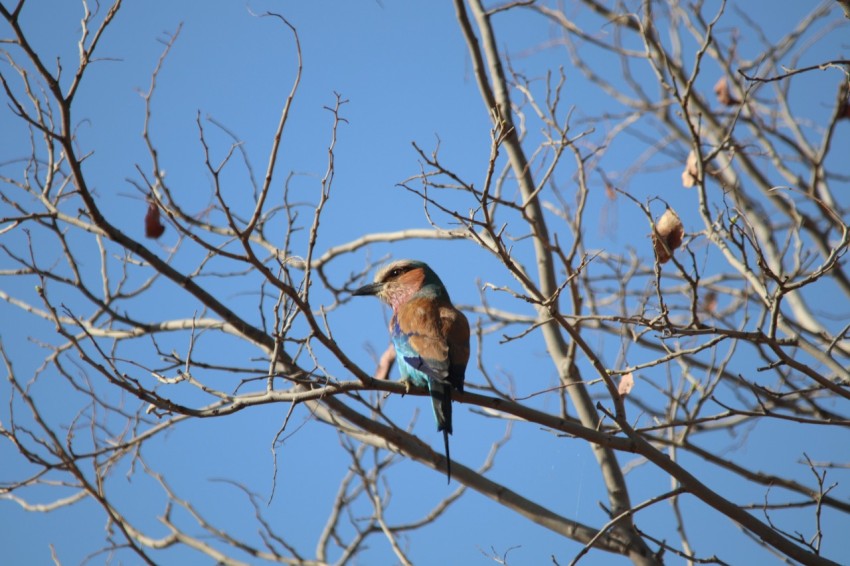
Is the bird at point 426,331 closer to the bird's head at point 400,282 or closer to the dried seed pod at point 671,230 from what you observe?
the bird's head at point 400,282

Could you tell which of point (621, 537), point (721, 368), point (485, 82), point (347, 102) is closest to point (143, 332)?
point (347, 102)

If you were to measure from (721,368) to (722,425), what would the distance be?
1110 mm

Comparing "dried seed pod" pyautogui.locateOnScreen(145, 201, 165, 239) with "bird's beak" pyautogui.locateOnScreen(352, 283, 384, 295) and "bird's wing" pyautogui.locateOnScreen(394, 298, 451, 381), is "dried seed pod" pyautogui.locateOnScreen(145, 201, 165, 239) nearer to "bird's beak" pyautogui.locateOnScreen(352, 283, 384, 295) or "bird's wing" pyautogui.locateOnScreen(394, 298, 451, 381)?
"bird's beak" pyautogui.locateOnScreen(352, 283, 384, 295)

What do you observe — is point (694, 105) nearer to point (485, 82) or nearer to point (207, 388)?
point (485, 82)

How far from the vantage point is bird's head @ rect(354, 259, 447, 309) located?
467 cm

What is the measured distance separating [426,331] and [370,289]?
2.96 feet

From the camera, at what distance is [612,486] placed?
13.9 ft

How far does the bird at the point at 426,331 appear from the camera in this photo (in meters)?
3.64

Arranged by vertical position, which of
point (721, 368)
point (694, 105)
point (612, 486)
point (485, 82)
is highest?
point (694, 105)

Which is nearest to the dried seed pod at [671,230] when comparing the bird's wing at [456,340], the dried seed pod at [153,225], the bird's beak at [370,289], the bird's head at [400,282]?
the bird's wing at [456,340]

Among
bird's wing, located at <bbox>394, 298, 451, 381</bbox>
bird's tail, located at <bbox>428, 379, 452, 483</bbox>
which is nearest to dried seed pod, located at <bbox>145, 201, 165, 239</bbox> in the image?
bird's wing, located at <bbox>394, 298, 451, 381</bbox>

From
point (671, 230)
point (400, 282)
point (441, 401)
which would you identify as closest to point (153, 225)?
point (400, 282)

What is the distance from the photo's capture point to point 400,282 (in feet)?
15.6

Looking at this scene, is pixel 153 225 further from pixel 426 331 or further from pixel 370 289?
pixel 426 331
